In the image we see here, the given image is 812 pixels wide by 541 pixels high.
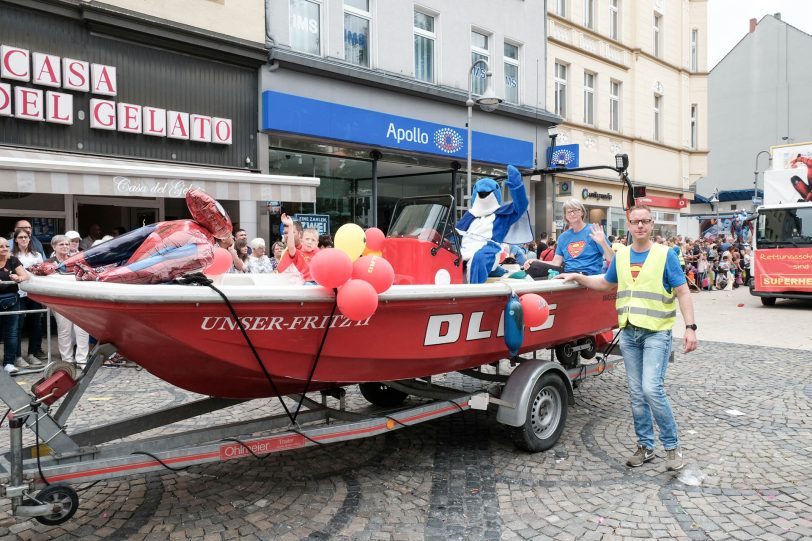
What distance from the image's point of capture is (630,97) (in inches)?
874

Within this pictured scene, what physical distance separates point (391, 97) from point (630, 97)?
12077mm

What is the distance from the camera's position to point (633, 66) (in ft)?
73.2

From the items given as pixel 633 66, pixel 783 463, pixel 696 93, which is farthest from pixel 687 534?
pixel 696 93

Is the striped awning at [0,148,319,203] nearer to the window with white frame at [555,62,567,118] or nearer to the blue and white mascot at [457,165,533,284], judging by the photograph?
the blue and white mascot at [457,165,533,284]

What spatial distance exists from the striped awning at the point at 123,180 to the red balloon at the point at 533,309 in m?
4.36

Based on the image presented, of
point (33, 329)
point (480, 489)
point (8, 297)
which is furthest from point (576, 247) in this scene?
point (33, 329)

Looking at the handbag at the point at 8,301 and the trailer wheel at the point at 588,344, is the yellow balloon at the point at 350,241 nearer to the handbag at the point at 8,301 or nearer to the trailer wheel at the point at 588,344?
the trailer wheel at the point at 588,344

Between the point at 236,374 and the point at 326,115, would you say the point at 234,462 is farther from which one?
the point at 326,115

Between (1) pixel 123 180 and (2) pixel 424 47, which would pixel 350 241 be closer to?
(1) pixel 123 180

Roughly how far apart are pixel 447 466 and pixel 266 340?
5.86 ft

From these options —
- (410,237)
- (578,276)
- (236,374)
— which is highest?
(410,237)

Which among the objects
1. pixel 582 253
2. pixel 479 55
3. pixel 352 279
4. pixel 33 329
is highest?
pixel 479 55

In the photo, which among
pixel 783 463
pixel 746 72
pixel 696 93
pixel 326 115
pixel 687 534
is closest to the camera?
pixel 687 534

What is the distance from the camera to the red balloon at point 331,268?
316cm
